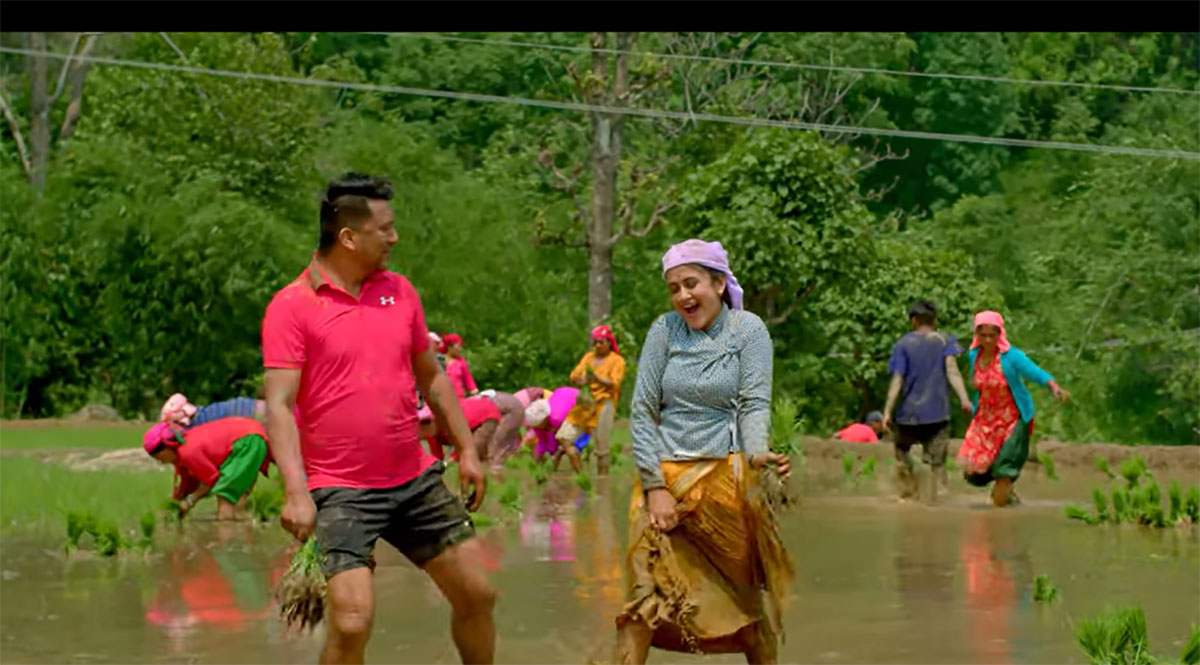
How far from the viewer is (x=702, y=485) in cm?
817

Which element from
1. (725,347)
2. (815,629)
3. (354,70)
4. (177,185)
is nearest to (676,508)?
(725,347)

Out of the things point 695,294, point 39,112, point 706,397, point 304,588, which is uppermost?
point 39,112

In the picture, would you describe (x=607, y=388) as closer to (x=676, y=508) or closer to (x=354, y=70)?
(x=676, y=508)

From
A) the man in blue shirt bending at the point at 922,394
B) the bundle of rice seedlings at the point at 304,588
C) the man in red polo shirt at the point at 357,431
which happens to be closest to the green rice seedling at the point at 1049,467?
the man in blue shirt bending at the point at 922,394

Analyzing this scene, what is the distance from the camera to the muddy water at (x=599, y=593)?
32.3 ft

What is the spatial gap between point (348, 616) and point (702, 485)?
4.72 feet

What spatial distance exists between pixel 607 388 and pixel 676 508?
1360 cm

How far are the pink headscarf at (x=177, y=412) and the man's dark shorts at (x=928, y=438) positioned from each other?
5.95m

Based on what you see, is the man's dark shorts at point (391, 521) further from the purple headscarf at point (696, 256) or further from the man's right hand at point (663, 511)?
the purple headscarf at point (696, 256)

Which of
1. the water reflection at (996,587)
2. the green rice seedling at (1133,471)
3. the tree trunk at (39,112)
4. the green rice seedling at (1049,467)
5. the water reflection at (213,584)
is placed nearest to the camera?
the water reflection at (996,587)

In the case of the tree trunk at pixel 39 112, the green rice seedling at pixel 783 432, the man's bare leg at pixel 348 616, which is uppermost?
the tree trunk at pixel 39 112

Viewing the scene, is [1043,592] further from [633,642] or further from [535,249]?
[535,249]

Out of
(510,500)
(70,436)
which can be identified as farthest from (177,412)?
(70,436)

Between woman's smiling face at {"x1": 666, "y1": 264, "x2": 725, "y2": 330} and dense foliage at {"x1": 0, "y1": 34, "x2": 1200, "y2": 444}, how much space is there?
20.9m
